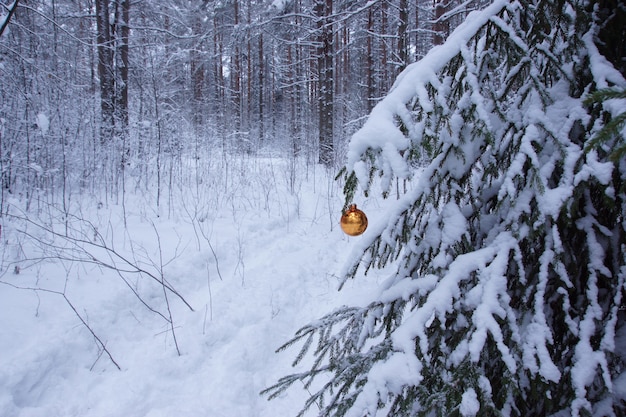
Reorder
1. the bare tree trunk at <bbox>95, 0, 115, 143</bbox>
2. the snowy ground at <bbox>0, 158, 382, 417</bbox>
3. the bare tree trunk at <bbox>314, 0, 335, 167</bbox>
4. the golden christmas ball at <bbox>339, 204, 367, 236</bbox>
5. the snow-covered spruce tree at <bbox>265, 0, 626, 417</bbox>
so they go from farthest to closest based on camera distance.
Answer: the bare tree trunk at <bbox>314, 0, 335, 167</bbox>, the bare tree trunk at <bbox>95, 0, 115, 143</bbox>, the snowy ground at <bbox>0, 158, 382, 417</bbox>, the golden christmas ball at <bbox>339, 204, 367, 236</bbox>, the snow-covered spruce tree at <bbox>265, 0, 626, 417</bbox>

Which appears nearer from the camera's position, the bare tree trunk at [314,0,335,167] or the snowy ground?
the snowy ground

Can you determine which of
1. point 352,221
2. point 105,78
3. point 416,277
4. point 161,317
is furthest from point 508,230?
point 105,78

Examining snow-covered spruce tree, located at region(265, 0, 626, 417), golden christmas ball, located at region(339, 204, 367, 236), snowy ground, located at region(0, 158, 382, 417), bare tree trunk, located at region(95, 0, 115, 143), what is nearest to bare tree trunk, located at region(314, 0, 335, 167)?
bare tree trunk, located at region(95, 0, 115, 143)

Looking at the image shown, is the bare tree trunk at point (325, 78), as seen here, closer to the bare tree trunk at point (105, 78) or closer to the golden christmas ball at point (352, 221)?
the bare tree trunk at point (105, 78)

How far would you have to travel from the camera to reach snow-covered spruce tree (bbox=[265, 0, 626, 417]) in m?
0.97

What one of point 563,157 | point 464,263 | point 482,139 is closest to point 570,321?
point 464,263

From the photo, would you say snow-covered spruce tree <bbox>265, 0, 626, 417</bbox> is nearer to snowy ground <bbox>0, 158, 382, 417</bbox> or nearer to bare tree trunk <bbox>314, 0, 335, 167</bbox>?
snowy ground <bbox>0, 158, 382, 417</bbox>

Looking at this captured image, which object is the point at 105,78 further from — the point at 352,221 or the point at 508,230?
the point at 508,230

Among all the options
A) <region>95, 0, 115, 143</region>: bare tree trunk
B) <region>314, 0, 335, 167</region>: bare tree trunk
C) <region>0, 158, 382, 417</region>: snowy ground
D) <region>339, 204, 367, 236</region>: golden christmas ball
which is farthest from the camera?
<region>314, 0, 335, 167</region>: bare tree trunk

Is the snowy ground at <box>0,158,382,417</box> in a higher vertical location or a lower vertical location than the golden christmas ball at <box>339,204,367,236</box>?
lower

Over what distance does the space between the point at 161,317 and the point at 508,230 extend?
2.86m

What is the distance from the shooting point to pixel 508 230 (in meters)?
1.10

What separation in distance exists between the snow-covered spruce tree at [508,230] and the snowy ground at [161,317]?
19.2 inches

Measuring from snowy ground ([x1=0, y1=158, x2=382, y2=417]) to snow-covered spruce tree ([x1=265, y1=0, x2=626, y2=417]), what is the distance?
19.2 inches
